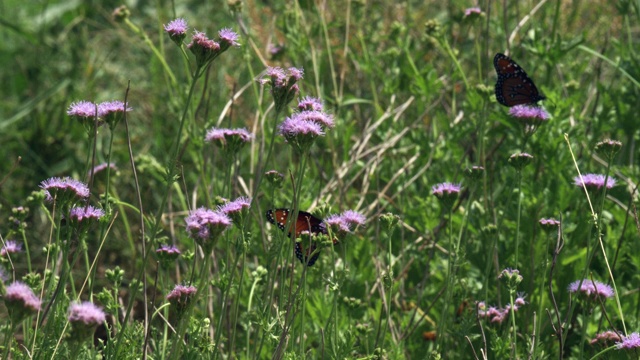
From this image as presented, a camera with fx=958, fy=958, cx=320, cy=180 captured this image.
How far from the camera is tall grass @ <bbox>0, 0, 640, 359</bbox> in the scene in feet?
8.08

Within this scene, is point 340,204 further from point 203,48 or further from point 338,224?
point 203,48

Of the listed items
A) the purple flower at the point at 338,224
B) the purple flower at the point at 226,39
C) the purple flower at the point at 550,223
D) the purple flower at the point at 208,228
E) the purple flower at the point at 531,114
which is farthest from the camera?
the purple flower at the point at 531,114

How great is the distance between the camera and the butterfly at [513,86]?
3385 millimetres

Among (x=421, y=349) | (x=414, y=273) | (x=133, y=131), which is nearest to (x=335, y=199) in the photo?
(x=414, y=273)

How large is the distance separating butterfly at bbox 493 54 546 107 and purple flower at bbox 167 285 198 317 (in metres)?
1.54

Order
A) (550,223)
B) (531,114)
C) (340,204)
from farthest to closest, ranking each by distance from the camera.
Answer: (340,204) < (531,114) < (550,223)

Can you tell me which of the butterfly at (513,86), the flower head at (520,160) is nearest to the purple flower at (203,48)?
the flower head at (520,160)

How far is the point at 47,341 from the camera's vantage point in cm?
243

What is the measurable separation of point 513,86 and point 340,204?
780 millimetres

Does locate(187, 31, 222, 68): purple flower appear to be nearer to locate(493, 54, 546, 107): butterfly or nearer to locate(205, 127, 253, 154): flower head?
locate(205, 127, 253, 154): flower head

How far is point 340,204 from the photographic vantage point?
365 cm

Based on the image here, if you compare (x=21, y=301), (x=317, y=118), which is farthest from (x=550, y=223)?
(x=21, y=301)

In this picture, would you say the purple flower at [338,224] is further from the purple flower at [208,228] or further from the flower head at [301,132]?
the purple flower at [208,228]

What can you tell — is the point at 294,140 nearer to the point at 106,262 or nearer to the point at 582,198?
the point at 582,198
